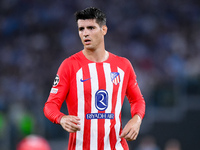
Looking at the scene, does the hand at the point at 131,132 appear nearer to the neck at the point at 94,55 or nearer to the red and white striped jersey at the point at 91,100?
the red and white striped jersey at the point at 91,100

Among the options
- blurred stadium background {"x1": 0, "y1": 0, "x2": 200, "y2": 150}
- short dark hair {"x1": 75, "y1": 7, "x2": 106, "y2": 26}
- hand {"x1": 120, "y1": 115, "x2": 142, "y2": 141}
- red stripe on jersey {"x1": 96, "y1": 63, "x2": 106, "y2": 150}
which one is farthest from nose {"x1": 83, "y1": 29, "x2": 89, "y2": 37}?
blurred stadium background {"x1": 0, "y1": 0, "x2": 200, "y2": 150}

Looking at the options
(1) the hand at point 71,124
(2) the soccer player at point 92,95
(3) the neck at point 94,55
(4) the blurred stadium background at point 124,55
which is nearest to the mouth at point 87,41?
(2) the soccer player at point 92,95

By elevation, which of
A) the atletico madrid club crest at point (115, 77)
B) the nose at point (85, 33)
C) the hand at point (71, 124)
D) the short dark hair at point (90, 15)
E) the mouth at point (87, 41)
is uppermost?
the short dark hair at point (90, 15)

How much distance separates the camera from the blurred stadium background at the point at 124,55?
11.0m

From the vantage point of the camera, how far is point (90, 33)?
4.29m

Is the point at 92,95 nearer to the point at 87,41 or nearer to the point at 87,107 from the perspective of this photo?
the point at 87,107

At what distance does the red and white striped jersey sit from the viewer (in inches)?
167

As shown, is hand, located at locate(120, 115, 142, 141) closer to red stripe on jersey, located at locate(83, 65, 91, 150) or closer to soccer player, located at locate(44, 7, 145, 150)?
soccer player, located at locate(44, 7, 145, 150)

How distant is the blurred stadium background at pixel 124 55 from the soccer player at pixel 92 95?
21.0ft

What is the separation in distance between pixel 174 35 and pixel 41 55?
4.80 m

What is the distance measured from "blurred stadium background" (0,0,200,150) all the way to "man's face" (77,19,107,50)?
21.2 ft

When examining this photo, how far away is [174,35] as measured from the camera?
597 inches

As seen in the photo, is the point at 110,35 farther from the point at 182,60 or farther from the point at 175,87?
the point at 175,87

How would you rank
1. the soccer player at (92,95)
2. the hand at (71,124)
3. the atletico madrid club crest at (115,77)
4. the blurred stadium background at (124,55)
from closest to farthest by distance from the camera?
the hand at (71,124), the soccer player at (92,95), the atletico madrid club crest at (115,77), the blurred stadium background at (124,55)
